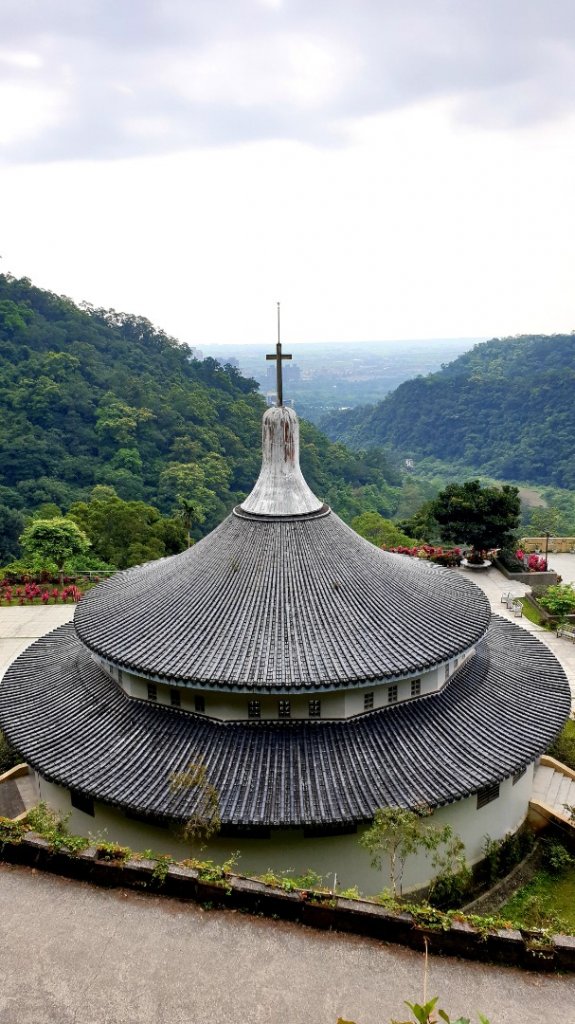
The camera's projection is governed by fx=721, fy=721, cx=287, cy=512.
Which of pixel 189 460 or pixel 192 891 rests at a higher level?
pixel 192 891

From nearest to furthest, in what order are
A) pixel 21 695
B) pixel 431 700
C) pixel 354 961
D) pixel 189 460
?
1. pixel 354 961
2. pixel 431 700
3. pixel 21 695
4. pixel 189 460

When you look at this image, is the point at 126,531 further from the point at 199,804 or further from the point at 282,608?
the point at 199,804

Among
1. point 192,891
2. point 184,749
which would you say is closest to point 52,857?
point 192,891

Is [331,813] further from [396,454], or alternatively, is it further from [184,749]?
[396,454]

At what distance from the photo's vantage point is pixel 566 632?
2858 cm

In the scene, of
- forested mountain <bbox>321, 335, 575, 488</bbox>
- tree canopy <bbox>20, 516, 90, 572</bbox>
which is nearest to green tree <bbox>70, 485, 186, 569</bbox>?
tree canopy <bbox>20, 516, 90, 572</bbox>

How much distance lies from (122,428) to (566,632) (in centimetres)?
4969

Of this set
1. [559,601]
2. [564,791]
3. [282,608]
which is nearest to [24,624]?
[282,608]

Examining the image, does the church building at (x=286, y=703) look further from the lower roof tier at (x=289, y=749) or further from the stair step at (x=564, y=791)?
the stair step at (x=564, y=791)

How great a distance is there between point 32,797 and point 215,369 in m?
87.1

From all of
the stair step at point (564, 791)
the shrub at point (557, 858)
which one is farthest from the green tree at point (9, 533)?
the shrub at point (557, 858)

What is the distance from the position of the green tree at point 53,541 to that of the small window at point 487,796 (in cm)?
2639

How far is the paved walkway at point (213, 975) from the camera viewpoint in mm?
7344

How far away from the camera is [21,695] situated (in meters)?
16.4
